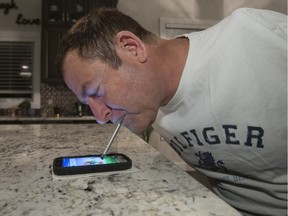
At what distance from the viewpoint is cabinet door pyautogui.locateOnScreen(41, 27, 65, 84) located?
13.9 feet

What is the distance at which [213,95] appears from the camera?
2.79ft

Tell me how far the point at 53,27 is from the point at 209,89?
387 cm

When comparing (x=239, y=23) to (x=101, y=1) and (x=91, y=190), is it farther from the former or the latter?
(x=101, y=1)

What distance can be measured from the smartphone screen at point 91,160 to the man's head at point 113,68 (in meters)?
0.17

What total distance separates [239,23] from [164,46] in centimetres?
26

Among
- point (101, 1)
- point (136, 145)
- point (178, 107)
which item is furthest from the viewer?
point (101, 1)

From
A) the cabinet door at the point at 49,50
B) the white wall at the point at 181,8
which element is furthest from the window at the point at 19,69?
the white wall at the point at 181,8

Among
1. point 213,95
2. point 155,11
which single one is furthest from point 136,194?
point 155,11

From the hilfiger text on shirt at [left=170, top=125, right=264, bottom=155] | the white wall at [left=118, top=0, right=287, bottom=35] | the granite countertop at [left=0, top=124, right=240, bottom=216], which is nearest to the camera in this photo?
the granite countertop at [left=0, top=124, right=240, bottom=216]

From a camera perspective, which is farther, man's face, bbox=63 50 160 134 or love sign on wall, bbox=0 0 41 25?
love sign on wall, bbox=0 0 41 25

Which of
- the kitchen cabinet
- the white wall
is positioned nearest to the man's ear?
the kitchen cabinet

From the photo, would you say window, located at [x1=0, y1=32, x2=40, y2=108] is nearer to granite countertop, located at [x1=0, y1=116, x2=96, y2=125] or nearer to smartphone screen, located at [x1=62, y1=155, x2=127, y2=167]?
granite countertop, located at [x1=0, y1=116, x2=96, y2=125]

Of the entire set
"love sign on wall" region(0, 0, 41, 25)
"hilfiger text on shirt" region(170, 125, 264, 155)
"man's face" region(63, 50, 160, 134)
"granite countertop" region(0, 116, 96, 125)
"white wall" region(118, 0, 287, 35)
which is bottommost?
"granite countertop" region(0, 116, 96, 125)

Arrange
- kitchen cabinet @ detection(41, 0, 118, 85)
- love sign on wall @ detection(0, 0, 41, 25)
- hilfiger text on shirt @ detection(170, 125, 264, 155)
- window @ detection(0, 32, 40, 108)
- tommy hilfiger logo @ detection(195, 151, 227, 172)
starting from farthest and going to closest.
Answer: window @ detection(0, 32, 40, 108)
love sign on wall @ detection(0, 0, 41, 25)
kitchen cabinet @ detection(41, 0, 118, 85)
tommy hilfiger logo @ detection(195, 151, 227, 172)
hilfiger text on shirt @ detection(170, 125, 264, 155)
